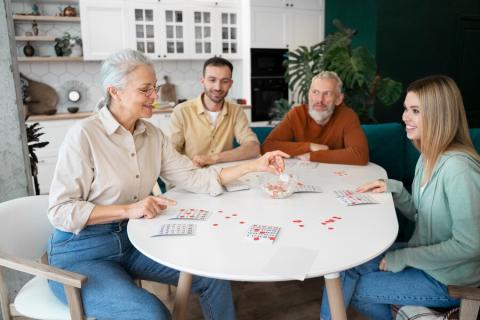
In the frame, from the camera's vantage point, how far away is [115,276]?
1.40 meters

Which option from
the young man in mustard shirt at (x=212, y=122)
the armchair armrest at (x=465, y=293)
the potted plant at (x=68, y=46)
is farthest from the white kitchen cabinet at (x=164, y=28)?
the armchair armrest at (x=465, y=293)

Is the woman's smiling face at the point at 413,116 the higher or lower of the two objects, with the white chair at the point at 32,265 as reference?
higher

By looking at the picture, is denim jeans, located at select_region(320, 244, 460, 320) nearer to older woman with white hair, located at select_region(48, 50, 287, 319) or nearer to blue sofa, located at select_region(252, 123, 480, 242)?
older woman with white hair, located at select_region(48, 50, 287, 319)

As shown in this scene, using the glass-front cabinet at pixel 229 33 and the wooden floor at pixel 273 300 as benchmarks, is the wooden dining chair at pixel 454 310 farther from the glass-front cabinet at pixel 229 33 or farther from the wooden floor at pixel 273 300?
the glass-front cabinet at pixel 229 33

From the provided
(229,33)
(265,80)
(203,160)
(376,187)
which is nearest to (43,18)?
(229,33)

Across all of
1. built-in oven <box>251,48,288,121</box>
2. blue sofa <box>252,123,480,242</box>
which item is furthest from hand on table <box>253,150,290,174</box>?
built-in oven <box>251,48,288,121</box>

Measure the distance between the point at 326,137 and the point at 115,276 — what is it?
1.76m

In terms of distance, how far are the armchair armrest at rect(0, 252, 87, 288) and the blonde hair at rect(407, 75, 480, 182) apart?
4.25 feet

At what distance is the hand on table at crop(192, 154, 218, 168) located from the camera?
93.7 inches

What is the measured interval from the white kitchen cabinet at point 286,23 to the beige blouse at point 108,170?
4.01m

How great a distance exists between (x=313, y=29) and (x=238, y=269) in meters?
5.34

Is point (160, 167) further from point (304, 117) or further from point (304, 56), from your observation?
point (304, 56)

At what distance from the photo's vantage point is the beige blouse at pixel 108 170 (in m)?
1.45

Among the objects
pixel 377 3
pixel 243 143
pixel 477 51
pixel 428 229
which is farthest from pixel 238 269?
pixel 477 51
